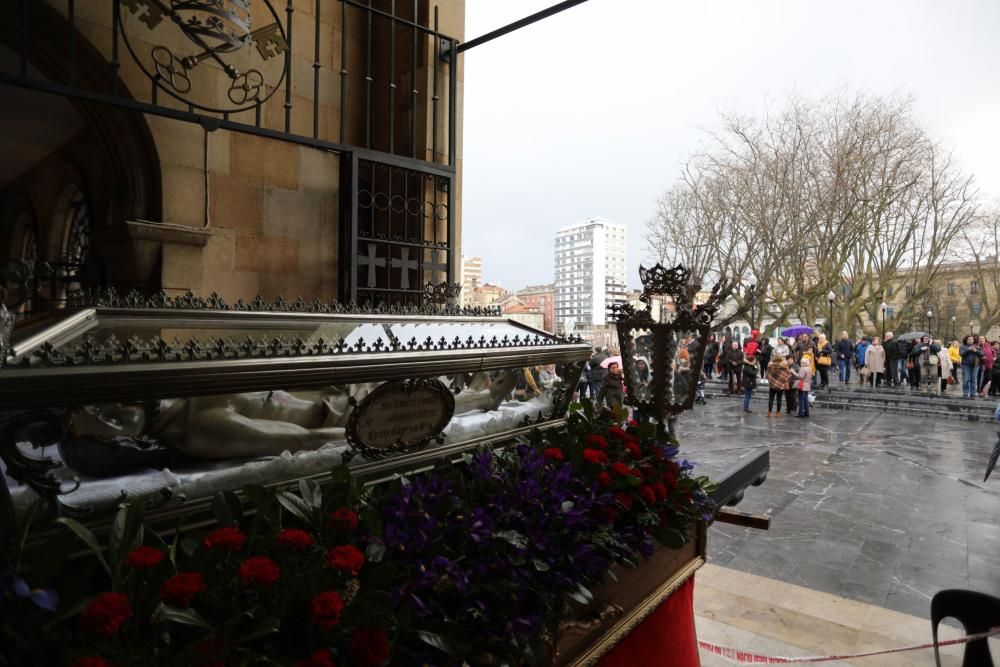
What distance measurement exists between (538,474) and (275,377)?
2.27 ft

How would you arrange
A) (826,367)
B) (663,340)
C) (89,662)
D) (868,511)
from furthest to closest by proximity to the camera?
1. (826,367)
2. (868,511)
3. (663,340)
4. (89,662)

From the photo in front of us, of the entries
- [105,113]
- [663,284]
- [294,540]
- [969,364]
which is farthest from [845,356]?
[294,540]

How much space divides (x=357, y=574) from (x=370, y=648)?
198 millimetres

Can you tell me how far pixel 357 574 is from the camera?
1.05m

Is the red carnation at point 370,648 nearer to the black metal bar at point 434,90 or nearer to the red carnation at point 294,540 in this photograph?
the red carnation at point 294,540

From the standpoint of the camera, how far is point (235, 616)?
33.2 inches

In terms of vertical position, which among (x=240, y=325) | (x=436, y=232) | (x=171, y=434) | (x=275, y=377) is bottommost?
(x=171, y=434)

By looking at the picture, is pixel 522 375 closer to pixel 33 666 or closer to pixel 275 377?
pixel 275 377

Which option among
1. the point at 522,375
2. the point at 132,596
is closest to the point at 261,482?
the point at 132,596

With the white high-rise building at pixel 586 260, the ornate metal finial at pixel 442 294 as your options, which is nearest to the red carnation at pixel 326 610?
the ornate metal finial at pixel 442 294

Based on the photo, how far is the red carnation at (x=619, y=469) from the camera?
1680mm

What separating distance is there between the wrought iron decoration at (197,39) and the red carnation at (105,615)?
10.1 feet

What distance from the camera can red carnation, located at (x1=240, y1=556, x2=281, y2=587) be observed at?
2.80 feet

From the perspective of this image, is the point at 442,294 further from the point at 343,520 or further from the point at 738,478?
the point at 343,520
